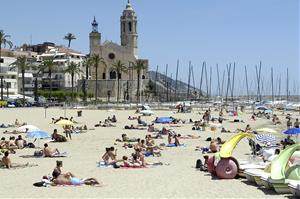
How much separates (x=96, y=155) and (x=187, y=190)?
945cm

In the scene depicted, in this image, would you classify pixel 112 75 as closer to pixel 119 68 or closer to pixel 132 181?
pixel 119 68

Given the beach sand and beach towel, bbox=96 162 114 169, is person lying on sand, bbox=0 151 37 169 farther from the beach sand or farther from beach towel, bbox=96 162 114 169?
beach towel, bbox=96 162 114 169

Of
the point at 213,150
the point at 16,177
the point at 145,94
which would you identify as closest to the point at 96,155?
the point at 213,150

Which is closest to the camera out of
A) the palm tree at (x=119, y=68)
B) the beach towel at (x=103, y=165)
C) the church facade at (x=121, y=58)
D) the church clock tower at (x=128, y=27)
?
the beach towel at (x=103, y=165)

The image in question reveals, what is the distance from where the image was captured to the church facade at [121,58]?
107562 mm

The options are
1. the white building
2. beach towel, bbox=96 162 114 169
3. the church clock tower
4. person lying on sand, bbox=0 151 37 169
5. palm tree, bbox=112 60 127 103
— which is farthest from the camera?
the church clock tower

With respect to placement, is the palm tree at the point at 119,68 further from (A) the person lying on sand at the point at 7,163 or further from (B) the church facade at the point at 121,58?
(A) the person lying on sand at the point at 7,163

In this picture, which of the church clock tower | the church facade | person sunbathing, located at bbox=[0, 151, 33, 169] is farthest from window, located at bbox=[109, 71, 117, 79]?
person sunbathing, located at bbox=[0, 151, 33, 169]

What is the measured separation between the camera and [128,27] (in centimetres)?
12088

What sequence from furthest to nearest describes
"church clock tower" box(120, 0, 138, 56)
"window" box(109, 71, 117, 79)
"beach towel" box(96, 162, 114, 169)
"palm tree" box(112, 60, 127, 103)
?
"church clock tower" box(120, 0, 138, 56), "window" box(109, 71, 117, 79), "palm tree" box(112, 60, 127, 103), "beach towel" box(96, 162, 114, 169)

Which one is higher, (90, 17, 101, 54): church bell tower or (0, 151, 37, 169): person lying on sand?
(90, 17, 101, 54): church bell tower

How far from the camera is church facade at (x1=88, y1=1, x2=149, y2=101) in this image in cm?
10756

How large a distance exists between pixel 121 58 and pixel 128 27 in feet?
29.9

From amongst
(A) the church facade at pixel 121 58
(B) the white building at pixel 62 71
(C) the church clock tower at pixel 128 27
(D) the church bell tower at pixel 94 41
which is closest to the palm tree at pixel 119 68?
(A) the church facade at pixel 121 58
